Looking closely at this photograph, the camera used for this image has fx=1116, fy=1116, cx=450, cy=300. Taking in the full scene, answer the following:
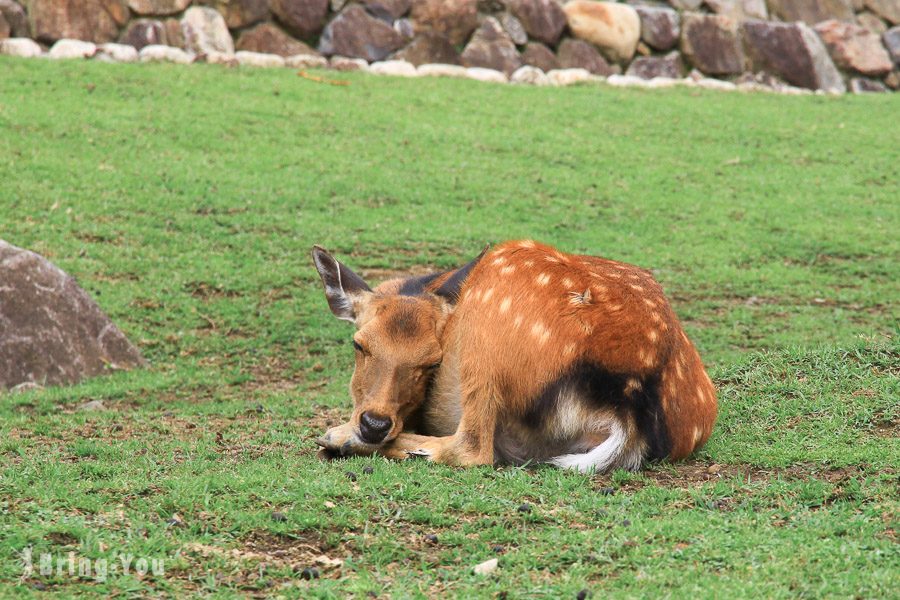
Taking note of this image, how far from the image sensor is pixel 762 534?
181 inches

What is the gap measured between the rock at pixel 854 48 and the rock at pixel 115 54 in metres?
13.4

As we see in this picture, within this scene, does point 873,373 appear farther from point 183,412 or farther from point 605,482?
point 183,412

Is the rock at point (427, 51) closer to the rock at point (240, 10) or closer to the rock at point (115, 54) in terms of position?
the rock at point (240, 10)

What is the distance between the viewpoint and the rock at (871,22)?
2356cm

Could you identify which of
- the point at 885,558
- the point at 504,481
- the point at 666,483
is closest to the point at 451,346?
the point at 504,481

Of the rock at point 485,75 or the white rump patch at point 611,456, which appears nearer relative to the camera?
the white rump patch at point 611,456

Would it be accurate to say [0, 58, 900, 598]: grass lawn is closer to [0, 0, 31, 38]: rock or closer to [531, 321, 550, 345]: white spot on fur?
[531, 321, 550, 345]: white spot on fur

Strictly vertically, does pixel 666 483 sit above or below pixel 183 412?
above

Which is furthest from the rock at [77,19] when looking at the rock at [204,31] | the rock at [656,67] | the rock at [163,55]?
the rock at [656,67]

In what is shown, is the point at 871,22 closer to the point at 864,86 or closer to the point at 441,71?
the point at 864,86

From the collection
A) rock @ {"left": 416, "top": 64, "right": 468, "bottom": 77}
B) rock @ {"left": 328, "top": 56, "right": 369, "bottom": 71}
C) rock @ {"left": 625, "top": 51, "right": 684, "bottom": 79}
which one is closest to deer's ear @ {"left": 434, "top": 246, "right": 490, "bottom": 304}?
rock @ {"left": 328, "top": 56, "right": 369, "bottom": 71}

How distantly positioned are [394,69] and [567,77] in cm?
311

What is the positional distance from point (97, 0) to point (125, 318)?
342 inches

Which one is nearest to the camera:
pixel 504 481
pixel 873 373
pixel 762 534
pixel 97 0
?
pixel 762 534
